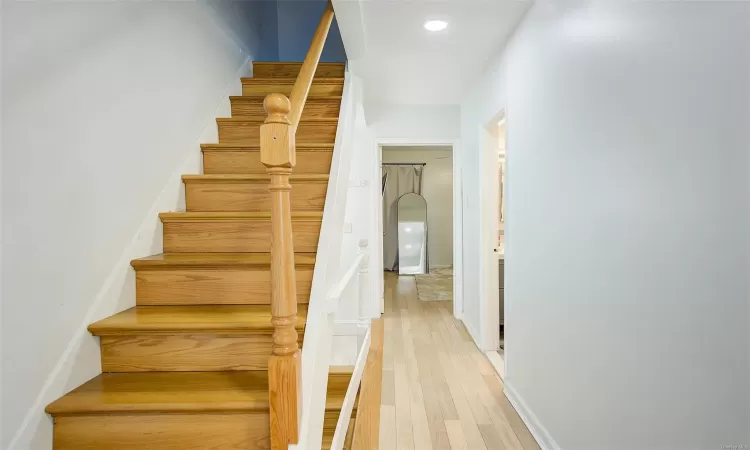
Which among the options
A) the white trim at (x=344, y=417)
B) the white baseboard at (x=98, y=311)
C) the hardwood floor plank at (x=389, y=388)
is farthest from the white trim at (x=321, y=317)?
the hardwood floor plank at (x=389, y=388)

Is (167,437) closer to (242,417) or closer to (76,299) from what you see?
(242,417)

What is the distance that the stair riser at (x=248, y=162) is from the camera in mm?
2260

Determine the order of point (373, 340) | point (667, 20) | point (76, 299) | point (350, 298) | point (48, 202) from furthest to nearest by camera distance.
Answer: point (373, 340), point (350, 298), point (76, 299), point (48, 202), point (667, 20)

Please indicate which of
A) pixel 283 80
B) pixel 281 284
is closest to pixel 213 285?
pixel 281 284

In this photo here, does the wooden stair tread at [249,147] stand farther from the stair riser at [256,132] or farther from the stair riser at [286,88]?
the stair riser at [286,88]

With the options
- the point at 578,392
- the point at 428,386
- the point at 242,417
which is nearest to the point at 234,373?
the point at 242,417

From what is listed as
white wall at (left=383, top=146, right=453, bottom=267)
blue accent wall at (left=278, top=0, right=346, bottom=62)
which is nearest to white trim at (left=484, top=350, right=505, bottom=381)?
blue accent wall at (left=278, top=0, right=346, bottom=62)

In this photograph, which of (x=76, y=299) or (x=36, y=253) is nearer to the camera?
(x=36, y=253)

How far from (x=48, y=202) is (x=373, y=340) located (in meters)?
3.01

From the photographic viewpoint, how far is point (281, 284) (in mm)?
1062

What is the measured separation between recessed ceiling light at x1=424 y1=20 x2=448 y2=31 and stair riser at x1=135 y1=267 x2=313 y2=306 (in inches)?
69.7

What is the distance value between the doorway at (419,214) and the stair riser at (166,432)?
6381mm

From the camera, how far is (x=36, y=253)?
1.23m

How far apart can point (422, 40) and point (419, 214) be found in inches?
209
